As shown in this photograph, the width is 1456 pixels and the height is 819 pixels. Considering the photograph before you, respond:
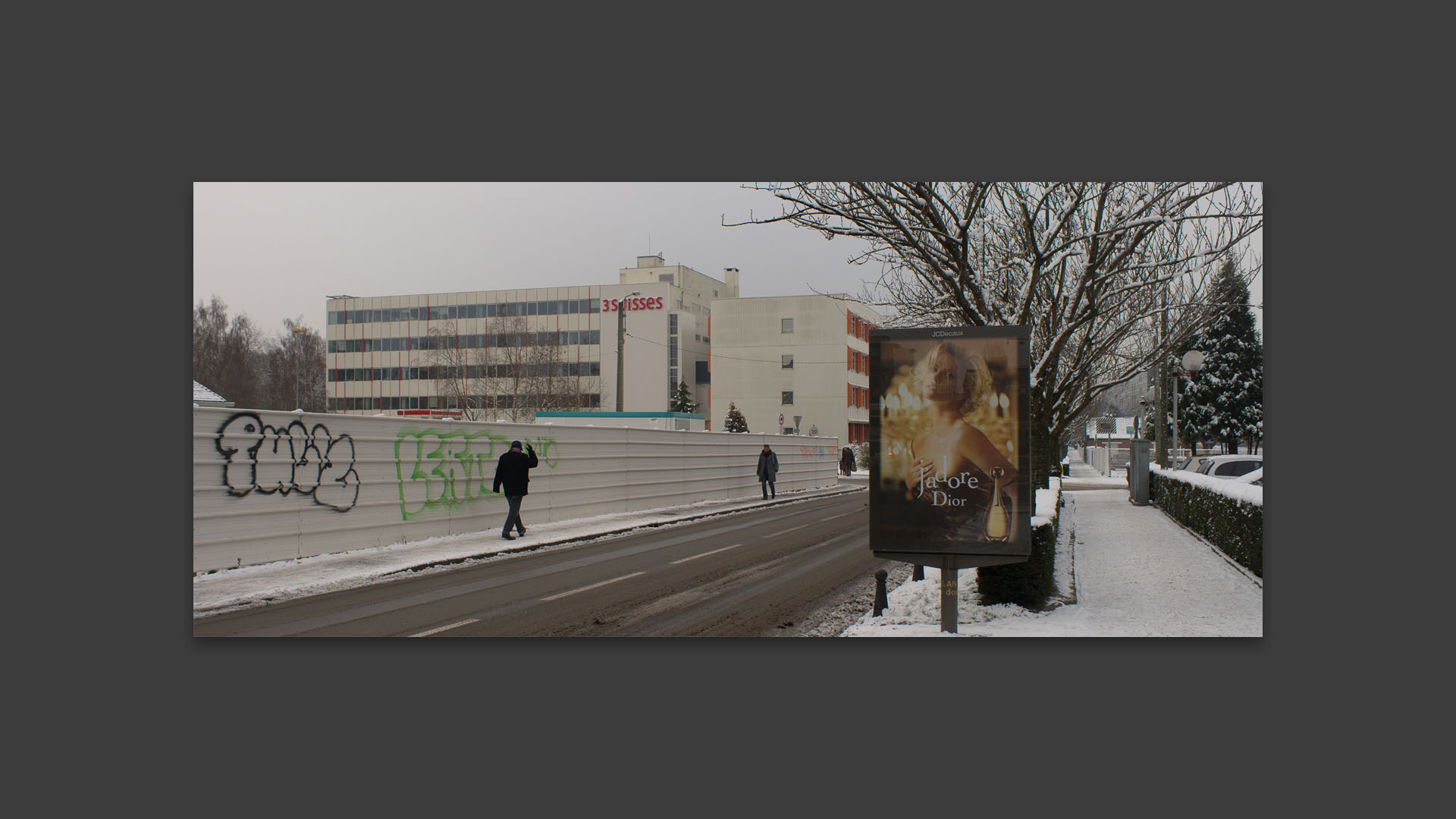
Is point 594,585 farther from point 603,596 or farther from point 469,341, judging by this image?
point 469,341

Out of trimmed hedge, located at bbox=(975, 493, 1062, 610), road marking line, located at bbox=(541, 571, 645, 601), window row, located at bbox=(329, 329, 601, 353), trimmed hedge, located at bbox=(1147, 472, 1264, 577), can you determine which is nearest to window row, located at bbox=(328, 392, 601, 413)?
window row, located at bbox=(329, 329, 601, 353)

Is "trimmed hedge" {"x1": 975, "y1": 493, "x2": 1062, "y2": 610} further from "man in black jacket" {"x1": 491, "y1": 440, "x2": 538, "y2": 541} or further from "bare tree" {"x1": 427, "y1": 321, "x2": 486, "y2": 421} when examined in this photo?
"bare tree" {"x1": 427, "y1": 321, "x2": 486, "y2": 421}

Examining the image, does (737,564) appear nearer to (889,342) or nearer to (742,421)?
(889,342)

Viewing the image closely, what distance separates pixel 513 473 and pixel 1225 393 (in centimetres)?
2877

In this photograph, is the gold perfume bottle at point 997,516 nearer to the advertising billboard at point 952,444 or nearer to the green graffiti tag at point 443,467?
the advertising billboard at point 952,444

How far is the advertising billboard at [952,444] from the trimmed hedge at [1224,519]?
3.09 m

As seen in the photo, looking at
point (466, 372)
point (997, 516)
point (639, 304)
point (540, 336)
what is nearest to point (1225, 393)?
point (997, 516)

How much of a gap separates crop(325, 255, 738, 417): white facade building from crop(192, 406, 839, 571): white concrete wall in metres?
38.2

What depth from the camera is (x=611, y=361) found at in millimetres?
60406

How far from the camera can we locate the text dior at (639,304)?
5888 cm

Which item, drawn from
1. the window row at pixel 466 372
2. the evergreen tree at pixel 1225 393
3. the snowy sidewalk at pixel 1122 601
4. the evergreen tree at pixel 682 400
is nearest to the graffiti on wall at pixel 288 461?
the snowy sidewalk at pixel 1122 601

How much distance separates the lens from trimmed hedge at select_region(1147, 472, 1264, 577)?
10289 millimetres

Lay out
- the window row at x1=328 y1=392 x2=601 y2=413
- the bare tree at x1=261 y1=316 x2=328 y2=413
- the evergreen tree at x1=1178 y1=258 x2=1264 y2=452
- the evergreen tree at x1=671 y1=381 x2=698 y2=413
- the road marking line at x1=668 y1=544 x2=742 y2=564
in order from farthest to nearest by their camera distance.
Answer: the evergreen tree at x1=671 y1=381 x2=698 y2=413 → the window row at x1=328 y1=392 x2=601 y2=413 → the bare tree at x1=261 y1=316 x2=328 y2=413 → the evergreen tree at x1=1178 y1=258 x2=1264 y2=452 → the road marking line at x1=668 y1=544 x2=742 y2=564

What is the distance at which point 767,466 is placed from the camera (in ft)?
91.0
